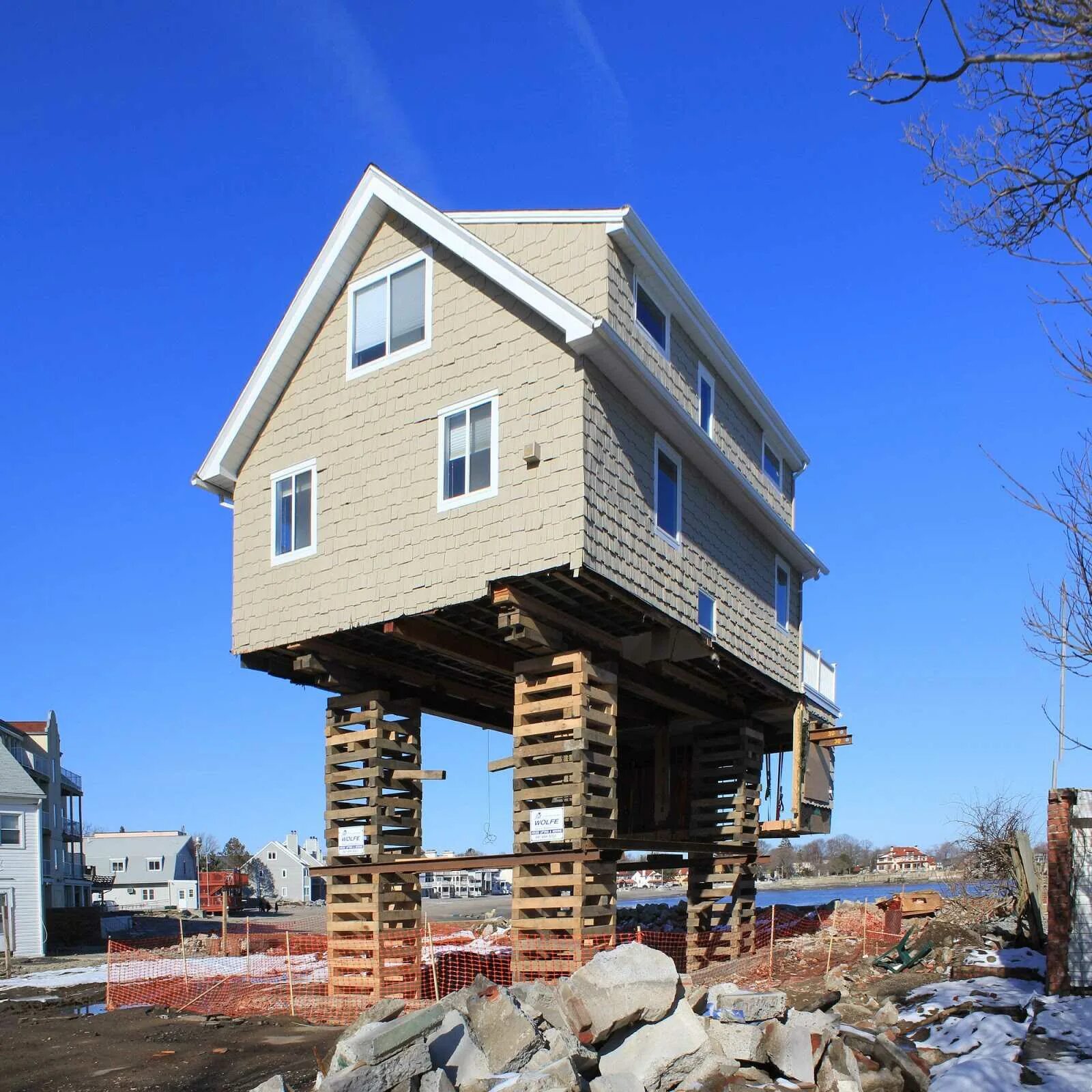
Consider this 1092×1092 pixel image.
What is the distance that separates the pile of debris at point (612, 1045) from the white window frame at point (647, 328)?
9.63 m

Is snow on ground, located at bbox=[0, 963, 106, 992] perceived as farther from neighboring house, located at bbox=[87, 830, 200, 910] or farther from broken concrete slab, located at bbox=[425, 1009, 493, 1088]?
neighboring house, located at bbox=[87, 830, 200, 910]

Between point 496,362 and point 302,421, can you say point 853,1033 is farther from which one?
point 302,421

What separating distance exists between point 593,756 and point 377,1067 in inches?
288

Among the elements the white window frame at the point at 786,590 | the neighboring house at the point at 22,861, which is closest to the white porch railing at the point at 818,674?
the white window frame at the point at 786,590

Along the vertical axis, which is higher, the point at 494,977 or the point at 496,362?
the point at 496,362

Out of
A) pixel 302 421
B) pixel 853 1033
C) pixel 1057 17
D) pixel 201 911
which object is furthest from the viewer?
pixel 201 911

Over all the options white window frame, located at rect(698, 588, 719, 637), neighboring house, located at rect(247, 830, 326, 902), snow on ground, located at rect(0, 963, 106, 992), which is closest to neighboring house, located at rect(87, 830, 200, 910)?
neighboring house, located at rect(247, 830, 326, 902)

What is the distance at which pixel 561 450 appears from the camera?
52.5 feet

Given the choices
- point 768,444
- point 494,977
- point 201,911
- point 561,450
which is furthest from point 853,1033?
point 201,911

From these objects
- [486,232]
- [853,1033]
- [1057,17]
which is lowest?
[853,1033]

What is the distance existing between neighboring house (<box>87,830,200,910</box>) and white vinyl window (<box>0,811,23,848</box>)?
5289 centimetres

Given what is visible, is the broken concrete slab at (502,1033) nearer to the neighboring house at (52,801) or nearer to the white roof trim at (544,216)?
the white roof trim at (544,216)

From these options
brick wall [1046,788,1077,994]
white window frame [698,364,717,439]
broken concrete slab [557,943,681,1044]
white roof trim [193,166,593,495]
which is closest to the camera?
broken concrete slab [557,943,681,1044]

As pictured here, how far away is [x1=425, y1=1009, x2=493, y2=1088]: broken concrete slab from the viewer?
1109 cm
